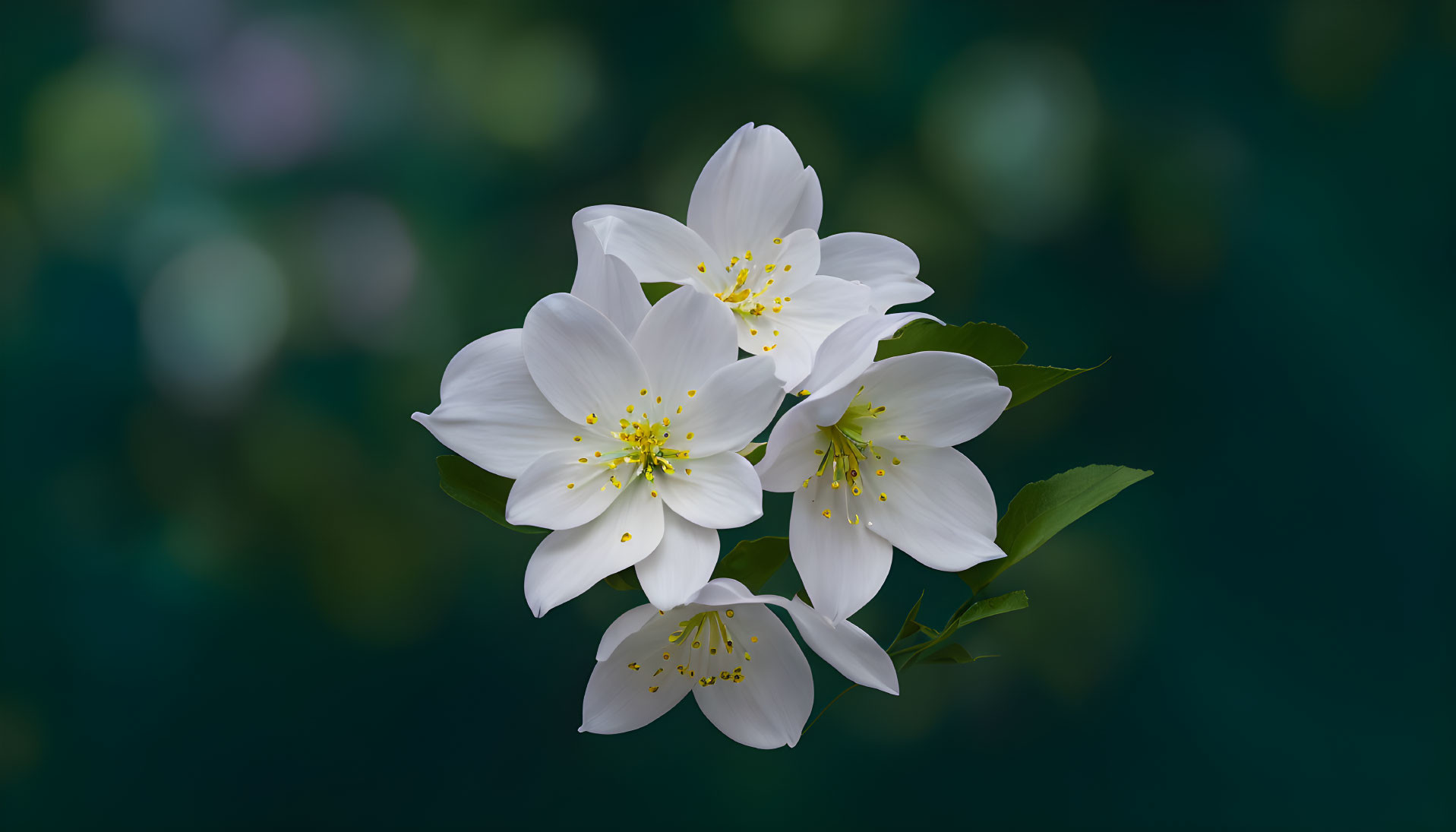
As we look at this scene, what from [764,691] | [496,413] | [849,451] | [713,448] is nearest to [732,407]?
[713,448]

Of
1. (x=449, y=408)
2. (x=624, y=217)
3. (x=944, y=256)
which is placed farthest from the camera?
(x=944, y=256)

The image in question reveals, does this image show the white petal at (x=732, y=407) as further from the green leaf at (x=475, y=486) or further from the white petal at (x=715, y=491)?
the green leaf at (x=475, y=486)

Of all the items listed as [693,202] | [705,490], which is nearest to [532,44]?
[693,202]

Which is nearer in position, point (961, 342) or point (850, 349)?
point (850, 349)

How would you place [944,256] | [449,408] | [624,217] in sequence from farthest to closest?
[944,256] → [624,217] → [449,408]

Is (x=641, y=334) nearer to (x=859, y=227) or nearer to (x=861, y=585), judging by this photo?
(x=861, y=585)

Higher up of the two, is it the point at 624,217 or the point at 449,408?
the point at 624,217

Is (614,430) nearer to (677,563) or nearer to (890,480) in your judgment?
(677,563)
